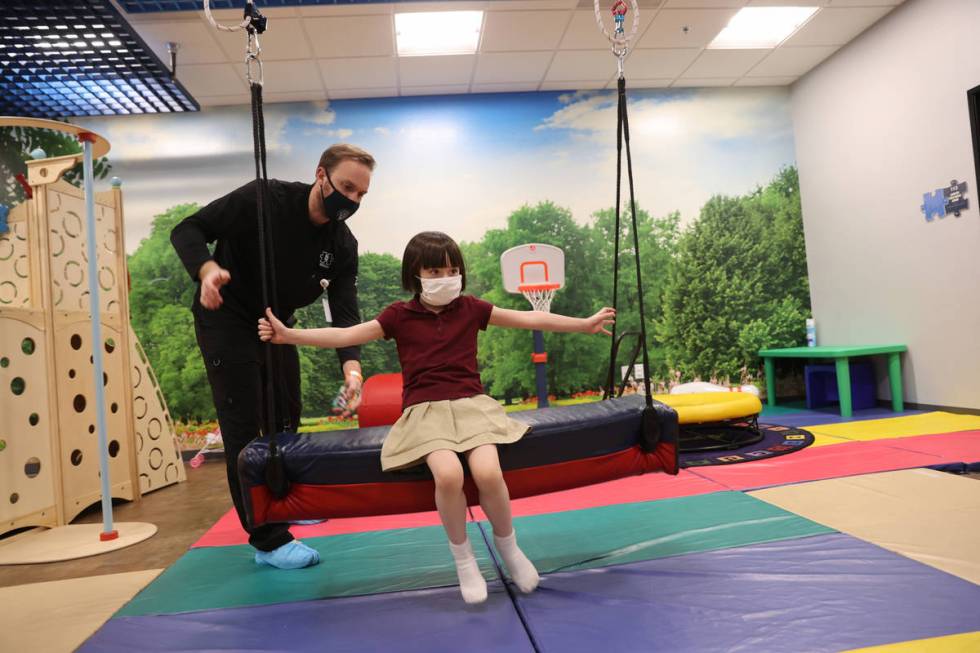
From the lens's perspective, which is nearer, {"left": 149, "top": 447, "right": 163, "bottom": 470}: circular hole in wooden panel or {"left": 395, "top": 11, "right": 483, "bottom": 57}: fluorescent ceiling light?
{"left": 149, "top": 447, "right": 163, "bottom": 470}: circular hole in wooden panel

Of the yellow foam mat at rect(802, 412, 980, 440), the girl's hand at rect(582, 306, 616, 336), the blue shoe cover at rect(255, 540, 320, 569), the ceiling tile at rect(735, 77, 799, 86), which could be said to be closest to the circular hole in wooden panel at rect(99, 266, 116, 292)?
the blue shoe cover at rect(255, 540, 320, 569)

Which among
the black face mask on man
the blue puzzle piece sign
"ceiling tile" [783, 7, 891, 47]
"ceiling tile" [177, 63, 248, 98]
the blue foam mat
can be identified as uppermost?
"ceiling tile" [783, 7, 891, 47]

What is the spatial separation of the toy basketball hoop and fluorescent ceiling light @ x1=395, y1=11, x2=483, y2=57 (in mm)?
1883

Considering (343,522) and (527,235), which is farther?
(527,235)

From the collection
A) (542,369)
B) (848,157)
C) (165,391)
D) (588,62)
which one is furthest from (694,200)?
(165,391)

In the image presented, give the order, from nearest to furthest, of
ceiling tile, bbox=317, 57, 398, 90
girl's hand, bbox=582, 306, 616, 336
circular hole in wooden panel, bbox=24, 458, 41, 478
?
1. girl's hand, bbox=582, 306, 616, 336
2. circular hole in wooden panel, bbox=24, 458, 41, 478
3. ceiling tile, bbox=317, 57, 398, 90

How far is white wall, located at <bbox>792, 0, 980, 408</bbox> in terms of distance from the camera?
4.59 m

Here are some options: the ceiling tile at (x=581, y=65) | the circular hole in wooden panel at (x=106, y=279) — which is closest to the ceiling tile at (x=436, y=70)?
the ceiling tile at (x=581, y=65)

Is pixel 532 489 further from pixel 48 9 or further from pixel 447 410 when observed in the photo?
pixel 48 9

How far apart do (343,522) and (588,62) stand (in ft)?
15.6

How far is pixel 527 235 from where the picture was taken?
6.13 metres

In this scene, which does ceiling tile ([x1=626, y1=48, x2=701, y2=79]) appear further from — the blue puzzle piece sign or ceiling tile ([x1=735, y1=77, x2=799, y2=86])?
the blue puzzle piece sign

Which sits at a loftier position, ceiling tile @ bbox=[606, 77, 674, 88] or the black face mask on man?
ceiling tile @ bbox=[606, 77, 674, 88]

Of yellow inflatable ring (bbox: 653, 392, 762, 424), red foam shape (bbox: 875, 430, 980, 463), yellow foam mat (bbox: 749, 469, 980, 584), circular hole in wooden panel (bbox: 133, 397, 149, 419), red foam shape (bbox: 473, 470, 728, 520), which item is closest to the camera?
yellow foam mat (bbox: 749, 469, 980, 584)
